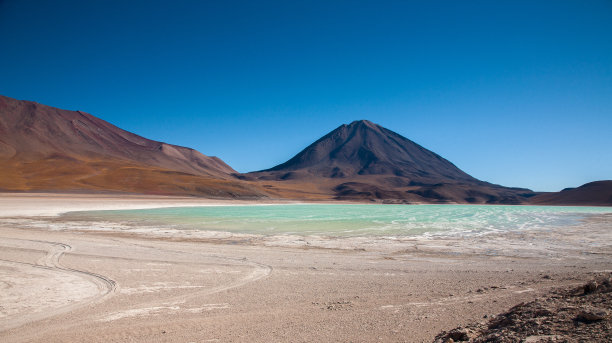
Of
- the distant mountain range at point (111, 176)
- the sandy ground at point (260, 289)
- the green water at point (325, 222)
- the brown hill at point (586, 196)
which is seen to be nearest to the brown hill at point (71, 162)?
the distant mountain range at point (111, 176)

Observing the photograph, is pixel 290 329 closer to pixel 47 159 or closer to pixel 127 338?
pixel 127 338

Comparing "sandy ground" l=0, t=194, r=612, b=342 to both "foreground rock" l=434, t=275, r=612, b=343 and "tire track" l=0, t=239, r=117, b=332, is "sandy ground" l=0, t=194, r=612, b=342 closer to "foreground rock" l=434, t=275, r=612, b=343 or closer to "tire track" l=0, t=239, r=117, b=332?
"tire track" l=0, t=239, r=117, b=332

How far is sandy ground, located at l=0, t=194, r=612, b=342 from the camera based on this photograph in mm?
5047

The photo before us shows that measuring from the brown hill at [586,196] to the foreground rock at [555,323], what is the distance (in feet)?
502

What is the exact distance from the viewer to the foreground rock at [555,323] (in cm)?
375

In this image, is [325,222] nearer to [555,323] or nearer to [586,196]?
[555,323]

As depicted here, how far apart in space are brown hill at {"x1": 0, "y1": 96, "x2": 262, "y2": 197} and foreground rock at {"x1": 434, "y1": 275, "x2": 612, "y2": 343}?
90972 millimetres

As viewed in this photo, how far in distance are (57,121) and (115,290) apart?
20996 centimetres

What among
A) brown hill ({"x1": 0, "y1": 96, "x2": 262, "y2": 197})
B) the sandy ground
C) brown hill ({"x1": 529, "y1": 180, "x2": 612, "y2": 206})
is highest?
brown hill ({"x1": 0, "y1": 96, "x2": 262, "y2": 197})

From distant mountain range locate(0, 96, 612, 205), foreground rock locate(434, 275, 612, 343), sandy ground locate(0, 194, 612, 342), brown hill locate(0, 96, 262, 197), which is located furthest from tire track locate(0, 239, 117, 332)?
brown hill locate(0, 96, 262, 197)

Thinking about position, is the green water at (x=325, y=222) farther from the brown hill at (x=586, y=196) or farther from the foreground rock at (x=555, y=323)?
the brown hill at (x=586, y=196)

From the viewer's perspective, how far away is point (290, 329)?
200 inches

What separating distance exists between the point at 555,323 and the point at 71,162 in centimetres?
14064

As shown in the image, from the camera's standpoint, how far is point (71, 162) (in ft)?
388
